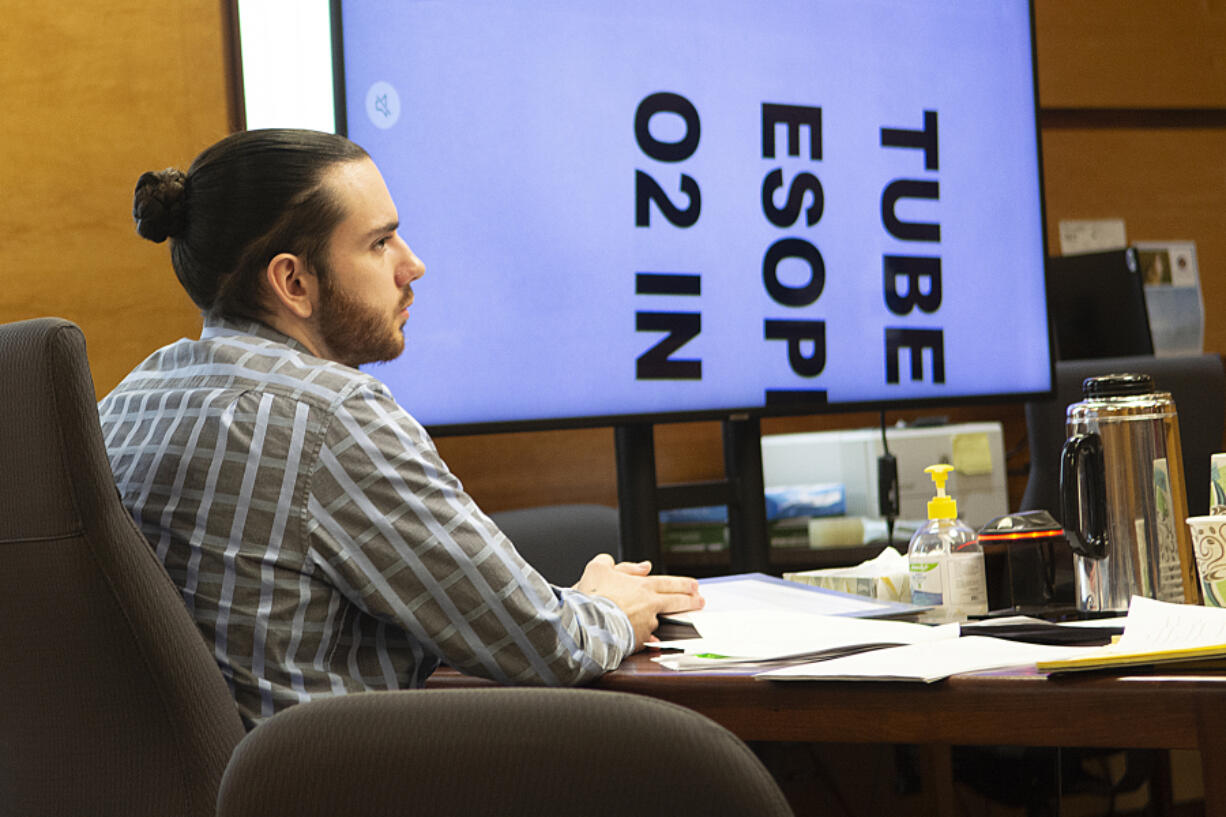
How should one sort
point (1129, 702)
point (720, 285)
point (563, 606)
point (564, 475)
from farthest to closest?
point (564, 475)
point (720, 285)
point (563, 606)
point (1129, 702)

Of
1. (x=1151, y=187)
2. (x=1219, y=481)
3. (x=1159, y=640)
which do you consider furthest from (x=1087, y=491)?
(x=1151, y=187)

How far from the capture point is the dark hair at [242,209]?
1.24 metres

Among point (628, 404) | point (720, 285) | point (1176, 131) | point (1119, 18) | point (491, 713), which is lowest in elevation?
point (491, 713)

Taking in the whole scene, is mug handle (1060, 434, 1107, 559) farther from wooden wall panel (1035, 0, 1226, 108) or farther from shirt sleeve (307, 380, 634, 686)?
wooden wall panel (1035, 0, 1226, 108)

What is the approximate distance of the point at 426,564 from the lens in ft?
3.41

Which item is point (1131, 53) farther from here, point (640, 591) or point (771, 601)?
point (640, 591)

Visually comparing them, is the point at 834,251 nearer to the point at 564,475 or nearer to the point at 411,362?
the point at 411,362

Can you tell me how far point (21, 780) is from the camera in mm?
932

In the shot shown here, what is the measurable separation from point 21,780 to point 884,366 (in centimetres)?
146

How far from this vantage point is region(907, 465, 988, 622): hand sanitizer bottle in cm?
129

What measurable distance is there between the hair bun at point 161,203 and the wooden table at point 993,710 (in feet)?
2.36

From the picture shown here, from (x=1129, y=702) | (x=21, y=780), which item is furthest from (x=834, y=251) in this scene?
(x=21, y=780)

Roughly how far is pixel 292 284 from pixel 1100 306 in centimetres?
230

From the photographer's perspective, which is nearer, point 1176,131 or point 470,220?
point 470,220
